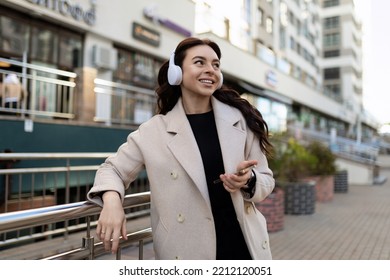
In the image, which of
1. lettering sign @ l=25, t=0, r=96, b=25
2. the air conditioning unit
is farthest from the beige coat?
the air conditioning unit

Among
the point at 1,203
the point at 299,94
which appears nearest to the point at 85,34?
the point at 1,203

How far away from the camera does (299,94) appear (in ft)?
76.5

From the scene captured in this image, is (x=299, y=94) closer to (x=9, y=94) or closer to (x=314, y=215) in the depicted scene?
(x=314, y=215)

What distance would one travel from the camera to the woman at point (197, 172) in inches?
56.6

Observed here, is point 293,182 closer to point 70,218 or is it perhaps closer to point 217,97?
point 217,97

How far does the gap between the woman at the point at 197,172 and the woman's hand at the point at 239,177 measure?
20 mm

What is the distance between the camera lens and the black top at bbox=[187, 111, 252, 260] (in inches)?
58.2

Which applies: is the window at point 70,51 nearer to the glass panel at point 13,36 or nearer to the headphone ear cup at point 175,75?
the glass panel at point 13,36

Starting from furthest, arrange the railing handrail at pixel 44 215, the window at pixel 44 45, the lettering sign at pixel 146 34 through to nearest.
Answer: the lettering sign at pixel 146 34 → the window at pixel 44 45 → the railing handrail at pixel 44 215

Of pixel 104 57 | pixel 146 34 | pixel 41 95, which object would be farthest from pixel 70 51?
pixel 41 95

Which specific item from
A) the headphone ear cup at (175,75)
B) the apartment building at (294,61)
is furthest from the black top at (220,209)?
the apartment building at (294,61)

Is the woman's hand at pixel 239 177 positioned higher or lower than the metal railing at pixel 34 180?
higher
